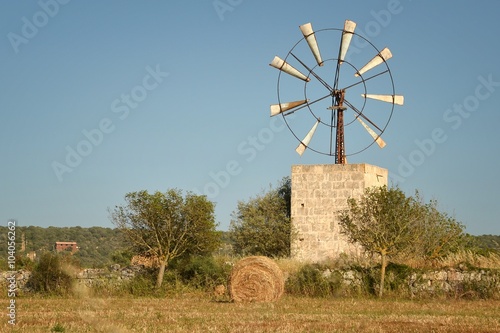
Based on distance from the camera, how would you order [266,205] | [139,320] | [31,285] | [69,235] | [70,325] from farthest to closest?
1. [69,235]
2. [266,205]
3. [31,285]
4. [139,320]
5. [70,325]

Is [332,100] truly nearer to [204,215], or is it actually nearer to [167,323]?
[204,215]

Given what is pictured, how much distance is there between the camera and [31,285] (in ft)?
83.9

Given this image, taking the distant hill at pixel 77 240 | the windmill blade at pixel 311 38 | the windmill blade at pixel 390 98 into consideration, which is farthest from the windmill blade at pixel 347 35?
the distant hill at pixel 77 240

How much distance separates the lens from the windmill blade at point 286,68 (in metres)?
32.0

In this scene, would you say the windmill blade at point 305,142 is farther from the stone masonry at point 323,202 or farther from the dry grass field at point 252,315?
the dry grass field at point 252,315

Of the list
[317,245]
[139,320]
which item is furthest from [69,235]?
[139,320]

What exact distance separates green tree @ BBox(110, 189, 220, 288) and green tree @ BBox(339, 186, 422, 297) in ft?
15.5

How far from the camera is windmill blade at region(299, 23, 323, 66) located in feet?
102

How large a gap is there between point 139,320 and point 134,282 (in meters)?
9.57

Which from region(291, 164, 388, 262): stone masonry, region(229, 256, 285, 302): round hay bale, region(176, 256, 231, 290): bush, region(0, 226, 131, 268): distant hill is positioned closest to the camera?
region(229, 256, 285, 302): round hay bale

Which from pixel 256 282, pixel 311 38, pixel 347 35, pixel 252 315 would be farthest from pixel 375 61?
pixel 252 315

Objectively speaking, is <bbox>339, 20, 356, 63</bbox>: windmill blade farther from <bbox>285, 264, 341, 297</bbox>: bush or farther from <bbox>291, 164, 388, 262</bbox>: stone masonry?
<bbox>285, 264, 341, 297</bbox>: bush

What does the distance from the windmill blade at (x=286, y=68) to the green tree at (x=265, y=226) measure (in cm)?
547

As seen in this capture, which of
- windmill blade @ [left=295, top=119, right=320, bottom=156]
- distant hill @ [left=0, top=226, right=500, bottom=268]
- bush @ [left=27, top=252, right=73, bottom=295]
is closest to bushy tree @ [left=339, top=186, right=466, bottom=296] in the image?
windmill blade @ [left=295, top=119, right=320, bottom=156]
